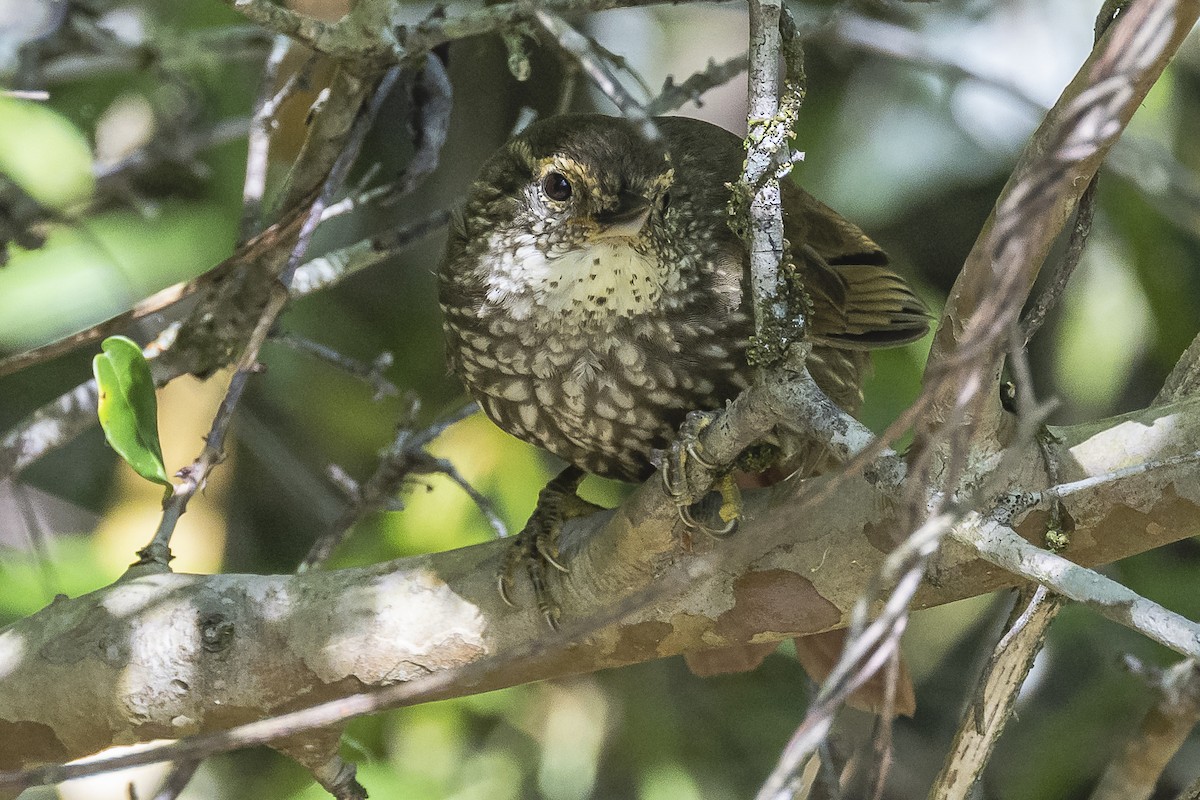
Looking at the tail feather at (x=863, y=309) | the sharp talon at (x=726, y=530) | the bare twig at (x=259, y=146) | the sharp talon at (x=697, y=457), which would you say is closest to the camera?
the sharp talon at (x=697, y=457)

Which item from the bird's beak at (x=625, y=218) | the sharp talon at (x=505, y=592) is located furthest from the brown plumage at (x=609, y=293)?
the sharp talon at (x=505, y=592)

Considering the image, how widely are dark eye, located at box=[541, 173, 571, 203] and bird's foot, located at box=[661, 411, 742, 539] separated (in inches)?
19.3

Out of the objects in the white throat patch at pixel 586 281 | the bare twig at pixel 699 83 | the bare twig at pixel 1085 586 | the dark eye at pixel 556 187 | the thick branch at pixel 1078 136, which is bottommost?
the white throat patch at pixel 586 281

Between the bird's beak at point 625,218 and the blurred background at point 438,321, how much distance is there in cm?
108

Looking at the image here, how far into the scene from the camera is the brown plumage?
2051 millimetres

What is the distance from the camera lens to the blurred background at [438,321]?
3188 millimetres

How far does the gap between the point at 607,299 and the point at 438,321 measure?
5.79 ft

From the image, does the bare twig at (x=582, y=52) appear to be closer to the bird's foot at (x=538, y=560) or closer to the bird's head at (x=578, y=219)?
the bird's head at (x=578, y=219)

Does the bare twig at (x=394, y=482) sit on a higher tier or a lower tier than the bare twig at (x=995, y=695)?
lower

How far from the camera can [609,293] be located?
6.84 ft

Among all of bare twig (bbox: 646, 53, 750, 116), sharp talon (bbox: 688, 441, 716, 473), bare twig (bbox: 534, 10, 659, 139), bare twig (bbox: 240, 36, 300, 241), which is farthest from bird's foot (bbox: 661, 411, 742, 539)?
bare twig (bbox: 240, 36, 300, 241)

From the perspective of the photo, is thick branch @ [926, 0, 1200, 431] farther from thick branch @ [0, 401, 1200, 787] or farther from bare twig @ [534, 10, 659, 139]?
thick branch @ [0, 401, 1200, 787]

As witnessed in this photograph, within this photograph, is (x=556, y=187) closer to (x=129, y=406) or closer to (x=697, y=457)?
(x=697, y=457)

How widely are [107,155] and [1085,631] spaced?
9.75 feet
